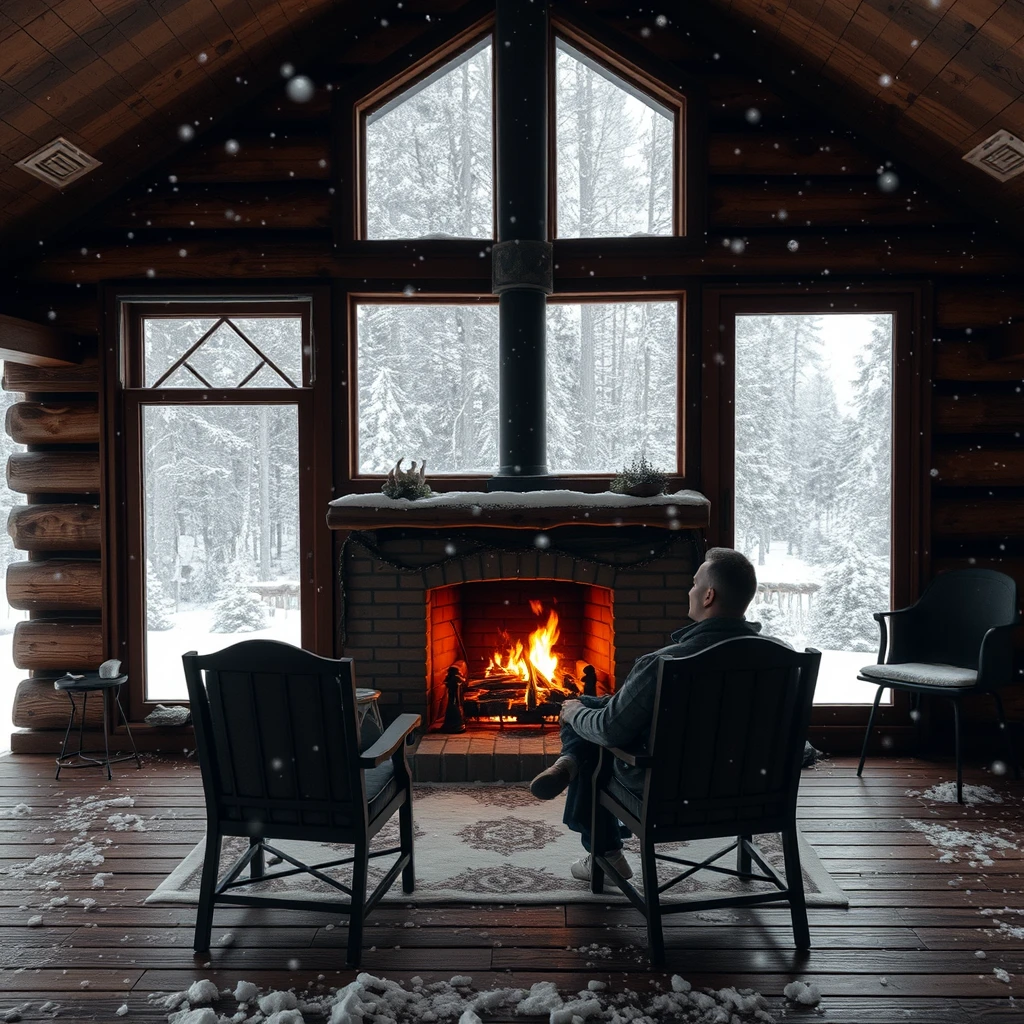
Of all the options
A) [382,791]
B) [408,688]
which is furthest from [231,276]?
[382,791]

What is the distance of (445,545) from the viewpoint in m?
4.85

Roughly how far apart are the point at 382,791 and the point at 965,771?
11.0 feet

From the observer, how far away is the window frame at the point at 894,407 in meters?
4.96

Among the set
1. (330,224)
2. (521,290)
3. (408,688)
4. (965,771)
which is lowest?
(965,771)

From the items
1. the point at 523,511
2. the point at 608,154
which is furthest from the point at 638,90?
the point at 523,511

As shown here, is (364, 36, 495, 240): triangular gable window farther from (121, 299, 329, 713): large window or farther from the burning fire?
the burning fire

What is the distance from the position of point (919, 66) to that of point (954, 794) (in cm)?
341

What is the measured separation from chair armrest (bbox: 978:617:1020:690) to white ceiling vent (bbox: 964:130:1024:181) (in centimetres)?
220

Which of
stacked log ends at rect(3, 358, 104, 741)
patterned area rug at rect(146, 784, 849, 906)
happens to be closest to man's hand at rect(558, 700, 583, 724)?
patterned area rug at rect(146, 784, 849, 906)

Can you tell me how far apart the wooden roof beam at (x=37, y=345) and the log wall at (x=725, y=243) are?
0.43ft

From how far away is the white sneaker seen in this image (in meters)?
3.15

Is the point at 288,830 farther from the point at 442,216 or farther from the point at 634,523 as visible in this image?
the point at 442,216

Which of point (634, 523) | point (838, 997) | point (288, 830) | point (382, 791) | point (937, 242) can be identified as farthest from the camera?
point (937, 242)

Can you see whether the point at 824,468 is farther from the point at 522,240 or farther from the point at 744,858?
the point at 744,858
